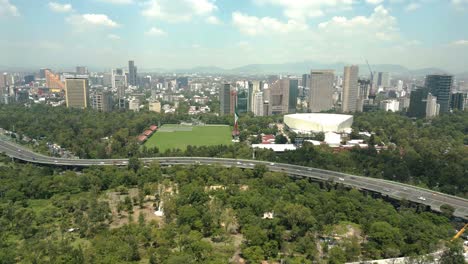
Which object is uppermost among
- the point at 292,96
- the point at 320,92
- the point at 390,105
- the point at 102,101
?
the point at 320,92

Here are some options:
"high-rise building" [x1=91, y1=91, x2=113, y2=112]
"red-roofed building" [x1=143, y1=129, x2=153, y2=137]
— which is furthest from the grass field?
"high-rise building" [x1=91, y1=91, x2=113, y2=112]

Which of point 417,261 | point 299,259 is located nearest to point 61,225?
point 299,259

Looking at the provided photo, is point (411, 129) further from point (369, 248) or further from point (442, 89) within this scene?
point (369, 248)

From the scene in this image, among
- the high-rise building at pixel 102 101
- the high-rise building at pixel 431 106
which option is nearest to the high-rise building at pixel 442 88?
the high-rise building at pixel 431 106

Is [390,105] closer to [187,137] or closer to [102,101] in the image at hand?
[187,137]

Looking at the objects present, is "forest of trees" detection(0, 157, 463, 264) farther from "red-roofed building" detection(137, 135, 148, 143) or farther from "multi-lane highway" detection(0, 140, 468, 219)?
"red-roofed building" detection(137, 135, 148, 143)

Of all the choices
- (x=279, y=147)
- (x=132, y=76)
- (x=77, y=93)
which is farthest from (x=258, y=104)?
(x=132, y=76)
